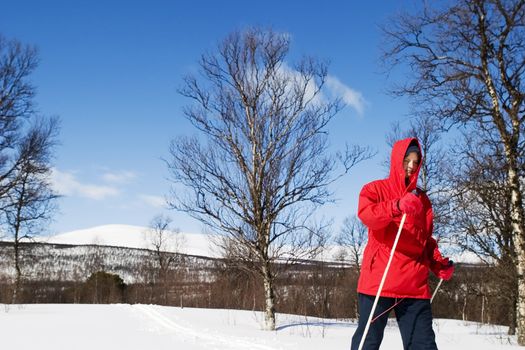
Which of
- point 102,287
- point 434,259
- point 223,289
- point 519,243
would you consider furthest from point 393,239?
point 102,287

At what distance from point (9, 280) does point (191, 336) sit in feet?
94.2

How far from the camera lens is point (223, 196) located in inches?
482

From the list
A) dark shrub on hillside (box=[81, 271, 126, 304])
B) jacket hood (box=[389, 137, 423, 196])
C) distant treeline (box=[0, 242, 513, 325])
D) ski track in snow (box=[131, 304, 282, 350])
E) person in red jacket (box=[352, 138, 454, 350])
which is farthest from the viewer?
dark shrub on hillside (box=[81, 271, 126, 304])

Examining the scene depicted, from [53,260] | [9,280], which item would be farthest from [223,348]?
[53,260]

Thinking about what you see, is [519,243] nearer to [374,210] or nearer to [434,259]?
[434,259]

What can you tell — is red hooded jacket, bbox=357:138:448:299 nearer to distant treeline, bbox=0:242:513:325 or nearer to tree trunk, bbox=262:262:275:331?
tree trunk, bbox=262:262:275:331

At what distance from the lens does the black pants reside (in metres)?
3.37

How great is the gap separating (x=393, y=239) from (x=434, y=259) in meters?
0.45

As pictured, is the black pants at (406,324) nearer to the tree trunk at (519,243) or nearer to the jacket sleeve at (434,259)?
the jacket sleeve at (434,259)

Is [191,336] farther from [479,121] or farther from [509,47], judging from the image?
[509,47]

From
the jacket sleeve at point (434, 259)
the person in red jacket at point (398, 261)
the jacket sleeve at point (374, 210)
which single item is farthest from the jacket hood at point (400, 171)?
the jacket sleeve at point (434, 259)

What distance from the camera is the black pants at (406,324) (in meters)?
3.37

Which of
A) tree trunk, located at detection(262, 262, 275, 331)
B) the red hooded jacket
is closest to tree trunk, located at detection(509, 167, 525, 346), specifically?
tree trunk, located at detection(262, 262, 275, 331)

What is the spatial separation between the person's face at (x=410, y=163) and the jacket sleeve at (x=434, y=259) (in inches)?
22.4
